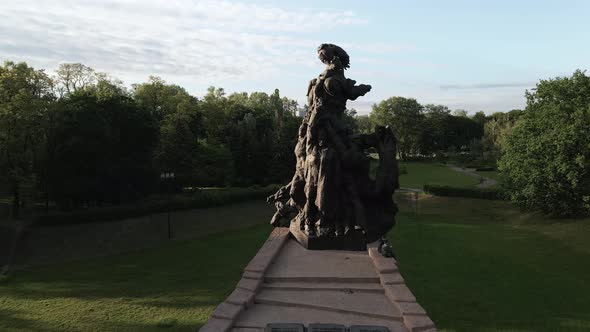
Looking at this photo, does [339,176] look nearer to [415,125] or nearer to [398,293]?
[398,293]

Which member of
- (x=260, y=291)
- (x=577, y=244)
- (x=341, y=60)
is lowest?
(x=577, y=244)

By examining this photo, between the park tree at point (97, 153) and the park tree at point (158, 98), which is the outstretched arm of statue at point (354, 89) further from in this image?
the park tree at point (158, 98)

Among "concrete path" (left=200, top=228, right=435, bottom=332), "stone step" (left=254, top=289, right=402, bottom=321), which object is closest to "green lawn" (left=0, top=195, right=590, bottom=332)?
"concrete path" (left=200, top=228, right=435, bottom=332)

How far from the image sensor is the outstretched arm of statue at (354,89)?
42.3ft

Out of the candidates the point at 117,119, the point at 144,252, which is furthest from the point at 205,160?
the point at 144,252

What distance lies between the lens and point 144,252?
26.3 m

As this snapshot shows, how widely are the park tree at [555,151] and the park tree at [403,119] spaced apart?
50.0 meters

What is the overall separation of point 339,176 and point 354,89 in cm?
258

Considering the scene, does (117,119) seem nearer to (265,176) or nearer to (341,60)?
(265,176)

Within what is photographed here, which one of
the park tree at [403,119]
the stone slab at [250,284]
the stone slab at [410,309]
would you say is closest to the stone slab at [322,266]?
the stone slab at [250,284]

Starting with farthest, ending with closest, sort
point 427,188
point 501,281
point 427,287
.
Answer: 1. point 427,188
2. point 501,281
3. point 427,287

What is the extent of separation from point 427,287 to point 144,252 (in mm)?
16431

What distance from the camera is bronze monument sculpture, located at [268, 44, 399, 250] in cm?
1226

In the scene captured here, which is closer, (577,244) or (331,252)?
(331,252)
